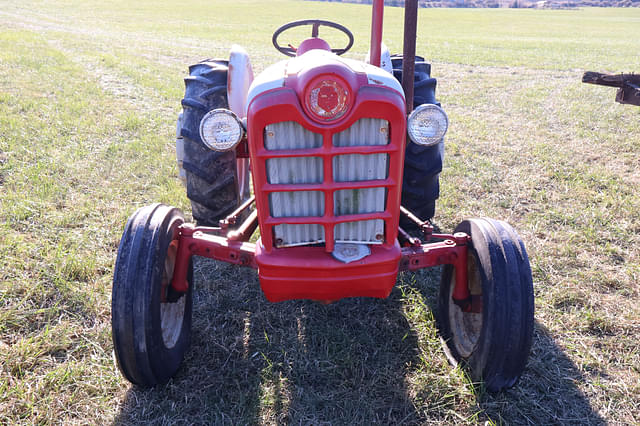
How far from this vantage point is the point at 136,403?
88.8 inches

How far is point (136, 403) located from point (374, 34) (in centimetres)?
225

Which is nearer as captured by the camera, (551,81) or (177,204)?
(177,204)

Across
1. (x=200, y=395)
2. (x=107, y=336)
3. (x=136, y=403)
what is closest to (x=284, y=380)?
(x=200, y=395)

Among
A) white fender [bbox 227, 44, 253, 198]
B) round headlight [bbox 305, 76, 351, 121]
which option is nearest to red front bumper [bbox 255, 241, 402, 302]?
round headlight [bbox 305, 76, 351, 121]

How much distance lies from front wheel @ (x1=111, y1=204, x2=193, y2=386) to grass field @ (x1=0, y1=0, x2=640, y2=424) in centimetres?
17

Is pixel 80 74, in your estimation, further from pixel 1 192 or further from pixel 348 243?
pixel 348 243

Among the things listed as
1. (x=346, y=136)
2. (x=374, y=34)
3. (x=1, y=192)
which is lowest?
(x=1, y=192)

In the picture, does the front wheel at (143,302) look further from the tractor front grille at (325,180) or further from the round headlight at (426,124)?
the round headlight at (426,124)

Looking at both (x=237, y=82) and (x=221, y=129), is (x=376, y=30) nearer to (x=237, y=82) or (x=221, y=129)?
(x=221, y=129)

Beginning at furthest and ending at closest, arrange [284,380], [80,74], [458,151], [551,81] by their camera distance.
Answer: [551,81], [80,74], [458,151], [284,380]

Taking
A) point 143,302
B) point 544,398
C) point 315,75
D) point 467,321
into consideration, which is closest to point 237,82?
point 315,75

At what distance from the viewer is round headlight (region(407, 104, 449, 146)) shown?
2182 mm

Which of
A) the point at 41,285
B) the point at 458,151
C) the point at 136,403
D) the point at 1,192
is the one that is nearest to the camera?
the point at 136,403

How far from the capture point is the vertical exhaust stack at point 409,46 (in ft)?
7.59
